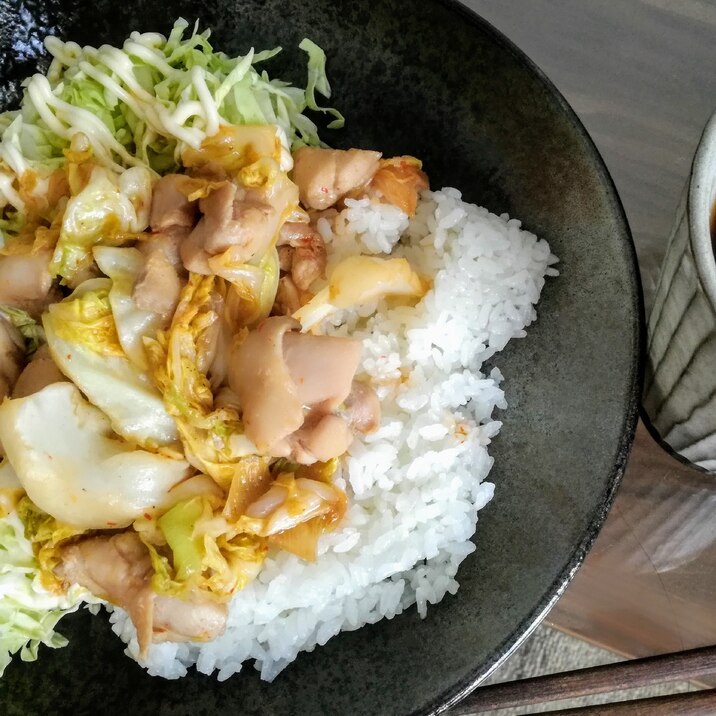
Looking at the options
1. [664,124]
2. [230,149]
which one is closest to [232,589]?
[230,149]

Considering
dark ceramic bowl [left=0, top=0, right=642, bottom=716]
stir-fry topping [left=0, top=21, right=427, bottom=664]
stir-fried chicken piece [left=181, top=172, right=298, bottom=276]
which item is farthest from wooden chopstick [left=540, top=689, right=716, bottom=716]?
stir-fried chicken piece [left=181, top=172, right=298, bottom=276]

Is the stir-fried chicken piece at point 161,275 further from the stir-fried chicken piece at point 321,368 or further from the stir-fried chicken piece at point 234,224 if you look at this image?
the stir-fried chicken piece at point 321,368

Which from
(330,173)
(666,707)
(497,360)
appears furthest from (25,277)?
(666,707)

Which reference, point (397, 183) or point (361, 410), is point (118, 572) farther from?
point (397, 183)

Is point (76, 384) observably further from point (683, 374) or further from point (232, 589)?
point (683, 374)

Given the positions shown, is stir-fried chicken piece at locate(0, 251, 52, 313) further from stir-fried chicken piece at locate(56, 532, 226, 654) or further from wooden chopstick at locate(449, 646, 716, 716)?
wooden chopstick at locate(449, 646, 716, 716)

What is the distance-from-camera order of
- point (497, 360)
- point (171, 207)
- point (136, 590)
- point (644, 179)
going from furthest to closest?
point (644, 179) → point (497, 360) → point (171, 207) → point (136, 590)
